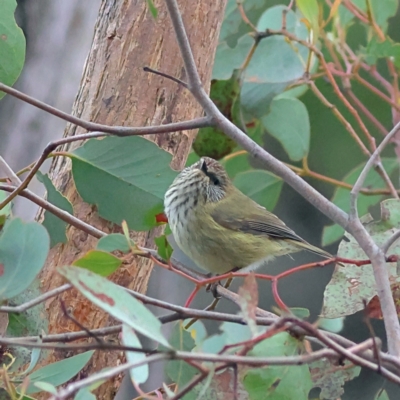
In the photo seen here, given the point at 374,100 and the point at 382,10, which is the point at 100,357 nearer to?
the point at 382,10

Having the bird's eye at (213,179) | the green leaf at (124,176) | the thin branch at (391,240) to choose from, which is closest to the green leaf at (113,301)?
the thin branch at (391,240)

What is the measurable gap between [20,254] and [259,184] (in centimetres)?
101

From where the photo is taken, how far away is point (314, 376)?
1.04 metres

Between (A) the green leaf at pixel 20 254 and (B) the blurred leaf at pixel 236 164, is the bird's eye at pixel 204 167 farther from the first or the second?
(A) the green leaf at pixel 20 254

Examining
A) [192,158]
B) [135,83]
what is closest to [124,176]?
[135,83]

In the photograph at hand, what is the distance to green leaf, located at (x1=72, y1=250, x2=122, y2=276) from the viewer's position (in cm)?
83

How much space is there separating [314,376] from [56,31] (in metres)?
2.34

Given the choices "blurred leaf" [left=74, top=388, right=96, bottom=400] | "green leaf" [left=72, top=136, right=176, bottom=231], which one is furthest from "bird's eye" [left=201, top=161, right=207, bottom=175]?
"blurred leaf" [left=74, top=388, right=96, bottom=400]

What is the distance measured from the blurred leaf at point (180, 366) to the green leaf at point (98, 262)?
0.16 meters

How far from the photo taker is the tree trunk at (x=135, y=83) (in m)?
1.45

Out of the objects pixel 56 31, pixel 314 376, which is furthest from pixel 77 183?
pixel 56 31

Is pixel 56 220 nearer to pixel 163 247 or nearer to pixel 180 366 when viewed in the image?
pixel 163 247

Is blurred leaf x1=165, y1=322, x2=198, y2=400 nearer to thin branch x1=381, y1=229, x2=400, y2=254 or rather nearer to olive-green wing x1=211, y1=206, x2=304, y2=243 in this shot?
thin branch x1=381, y1=229, x2=400, y2=254

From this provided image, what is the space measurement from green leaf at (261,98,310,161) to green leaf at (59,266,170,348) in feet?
3.72
